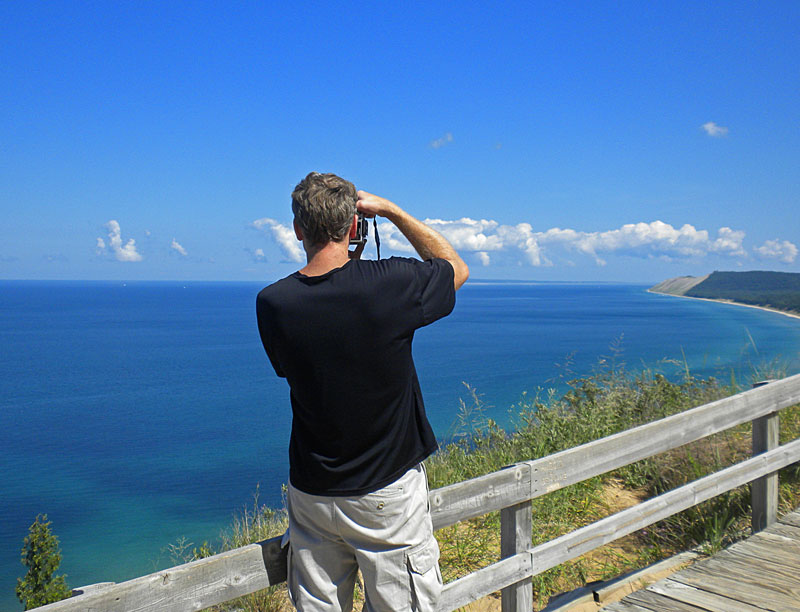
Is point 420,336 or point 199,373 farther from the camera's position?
point 420,336

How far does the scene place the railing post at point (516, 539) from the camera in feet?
8.99

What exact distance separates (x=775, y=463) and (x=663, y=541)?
3.25ft

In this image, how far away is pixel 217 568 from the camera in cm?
202

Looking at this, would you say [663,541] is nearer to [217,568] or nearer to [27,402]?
[217,568]

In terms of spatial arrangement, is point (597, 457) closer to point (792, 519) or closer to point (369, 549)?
point (369, 549)

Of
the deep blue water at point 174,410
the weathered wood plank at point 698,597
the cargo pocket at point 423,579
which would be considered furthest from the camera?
the deep blue water at point 174,410

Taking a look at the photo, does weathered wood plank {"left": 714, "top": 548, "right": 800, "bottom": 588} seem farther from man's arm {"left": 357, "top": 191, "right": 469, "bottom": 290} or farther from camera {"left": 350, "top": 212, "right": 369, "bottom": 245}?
camera {"left": 350, "top": 212, "right": 369, "bottom": 245}

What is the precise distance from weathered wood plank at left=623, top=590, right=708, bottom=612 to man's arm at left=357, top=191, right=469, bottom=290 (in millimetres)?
2124

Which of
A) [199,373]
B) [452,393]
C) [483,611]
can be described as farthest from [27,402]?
[483,611]

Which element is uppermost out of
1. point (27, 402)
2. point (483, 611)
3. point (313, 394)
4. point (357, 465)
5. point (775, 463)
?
point (313, 394)

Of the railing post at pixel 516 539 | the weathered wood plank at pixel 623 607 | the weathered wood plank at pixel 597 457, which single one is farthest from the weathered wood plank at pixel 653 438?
the weathered wood plank at pixel 623 607

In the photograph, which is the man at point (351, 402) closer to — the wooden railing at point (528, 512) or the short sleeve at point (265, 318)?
the short sleeve at point (265, 318)

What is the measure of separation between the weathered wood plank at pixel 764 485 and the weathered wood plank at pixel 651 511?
0.31ft

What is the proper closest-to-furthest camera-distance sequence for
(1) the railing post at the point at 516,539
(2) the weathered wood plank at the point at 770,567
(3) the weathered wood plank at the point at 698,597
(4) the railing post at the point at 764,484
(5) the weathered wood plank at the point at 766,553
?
1. (1) the railing post at the point at 516,539
2. (3) the weathered wood plank at the point at 698,597
3. (2) the weathered wood plank at the point at 770,567
4. (5) the weathered wood plank at the point at 766,553
5. (4) the railing post at the point at 764,484
